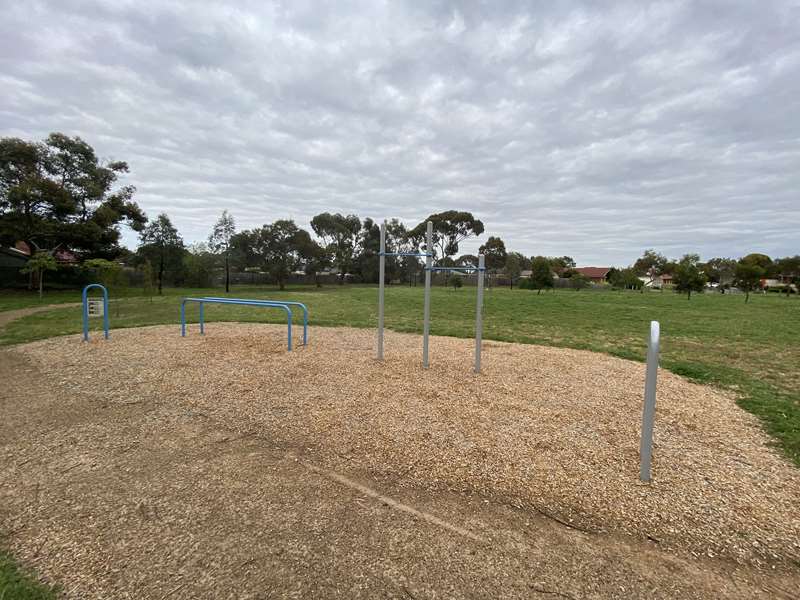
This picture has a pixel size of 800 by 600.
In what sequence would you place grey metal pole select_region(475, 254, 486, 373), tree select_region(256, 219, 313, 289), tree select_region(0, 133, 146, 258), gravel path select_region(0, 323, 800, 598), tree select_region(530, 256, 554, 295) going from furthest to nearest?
tree select_region(256, 219, 313, 289) → tree select_region(530, 256, 554, 295) → tree select_region(0, 133, 146, 258) → grey metal pole select_region(475, 254, 486, 373) → gravel path select_region(0, 323, 800, 598)

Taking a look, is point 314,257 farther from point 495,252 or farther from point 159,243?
point 495,252

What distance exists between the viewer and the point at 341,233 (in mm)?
48625

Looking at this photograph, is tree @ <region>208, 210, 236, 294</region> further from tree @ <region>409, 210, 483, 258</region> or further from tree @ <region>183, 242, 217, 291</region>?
tree @ <region>409, 210, 483, 258</region>

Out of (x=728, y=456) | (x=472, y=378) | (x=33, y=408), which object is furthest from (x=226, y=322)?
(x=728, y=456)

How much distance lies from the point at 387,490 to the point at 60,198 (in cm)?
2492

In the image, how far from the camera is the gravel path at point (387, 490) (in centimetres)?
178

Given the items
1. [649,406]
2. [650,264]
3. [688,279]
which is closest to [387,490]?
[649,406]

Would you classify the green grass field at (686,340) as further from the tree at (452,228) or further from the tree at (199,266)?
the tree at (452,228)

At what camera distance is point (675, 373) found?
5.79m

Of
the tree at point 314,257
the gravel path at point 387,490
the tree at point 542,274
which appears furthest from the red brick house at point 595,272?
the gravel path at point 387,490

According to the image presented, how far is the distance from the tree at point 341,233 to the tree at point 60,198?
2565 cm

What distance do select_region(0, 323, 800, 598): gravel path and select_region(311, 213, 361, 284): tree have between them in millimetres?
42871

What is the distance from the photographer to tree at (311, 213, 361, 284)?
Answer: 1859 inches

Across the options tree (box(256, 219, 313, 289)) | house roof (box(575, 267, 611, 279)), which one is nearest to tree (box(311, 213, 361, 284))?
tree (box(256, 219, 313, 289))
